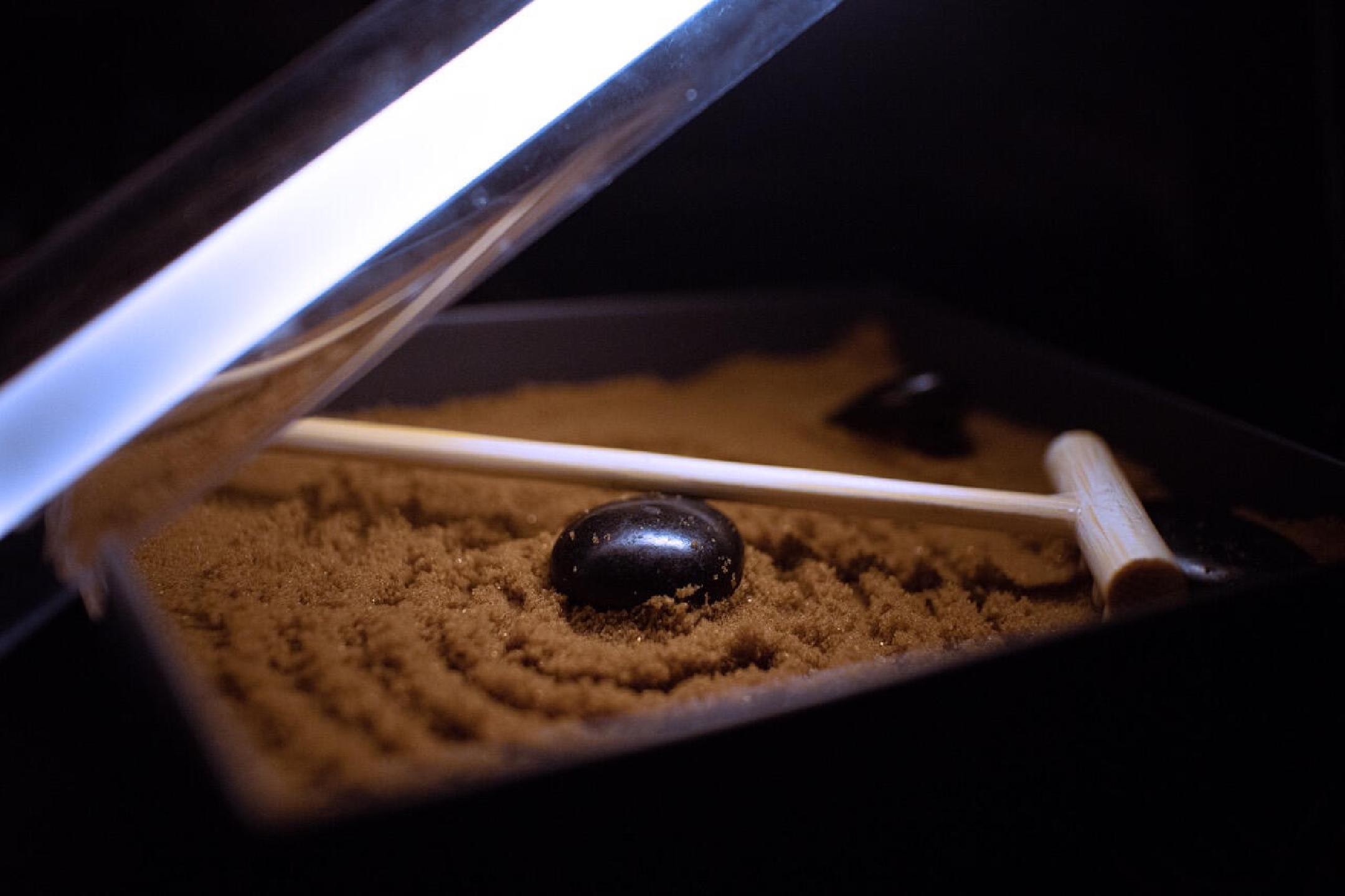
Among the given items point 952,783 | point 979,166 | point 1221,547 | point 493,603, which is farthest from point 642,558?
point 979,166

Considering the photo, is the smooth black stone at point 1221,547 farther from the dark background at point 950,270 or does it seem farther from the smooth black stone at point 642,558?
the smooth black stone at point 642,558

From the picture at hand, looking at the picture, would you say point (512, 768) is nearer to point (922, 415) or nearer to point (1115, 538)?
point (1115, 538)

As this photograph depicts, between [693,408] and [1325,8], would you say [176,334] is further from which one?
[1325,8]

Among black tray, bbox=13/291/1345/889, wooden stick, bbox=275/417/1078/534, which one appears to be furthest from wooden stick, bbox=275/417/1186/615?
black tray, bbox=13/291/1345/889

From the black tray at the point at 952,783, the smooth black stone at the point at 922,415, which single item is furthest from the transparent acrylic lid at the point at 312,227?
the smooth black stone at the point at 922,415

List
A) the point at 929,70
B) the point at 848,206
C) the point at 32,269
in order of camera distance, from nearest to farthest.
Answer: the point at 32,269
the point at 929,70
the point at 848,206

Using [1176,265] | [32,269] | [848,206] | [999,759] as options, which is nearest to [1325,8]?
[1176,265]
